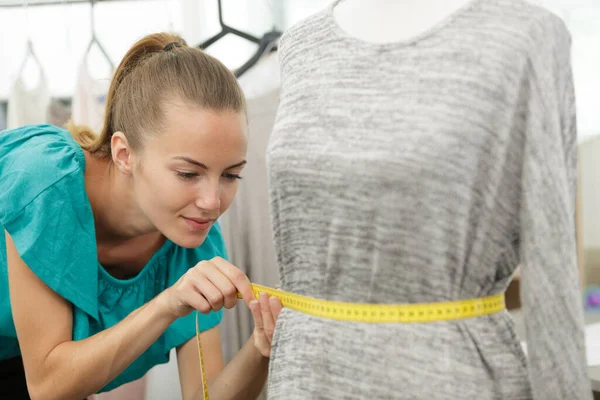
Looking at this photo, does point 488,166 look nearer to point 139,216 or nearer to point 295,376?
point 295,376

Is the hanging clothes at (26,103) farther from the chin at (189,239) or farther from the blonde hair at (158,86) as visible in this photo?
the chin at (189,239)

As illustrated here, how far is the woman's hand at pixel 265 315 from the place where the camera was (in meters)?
0.90

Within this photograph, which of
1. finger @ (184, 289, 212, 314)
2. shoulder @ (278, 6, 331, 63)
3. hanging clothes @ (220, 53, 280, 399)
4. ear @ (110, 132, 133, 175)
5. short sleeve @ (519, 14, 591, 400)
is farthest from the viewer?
hanging clothes @ (220, 53, 280, 399)

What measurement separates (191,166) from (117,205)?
33 centimetres

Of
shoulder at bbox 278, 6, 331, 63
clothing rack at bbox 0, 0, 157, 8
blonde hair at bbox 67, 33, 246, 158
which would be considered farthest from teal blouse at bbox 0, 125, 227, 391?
clothing rack at bbox 0, 0, 157, 8

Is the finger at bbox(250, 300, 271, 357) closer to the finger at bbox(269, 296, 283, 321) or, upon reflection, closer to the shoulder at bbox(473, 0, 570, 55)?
the finger at bbox(269, 296, 283, 321)

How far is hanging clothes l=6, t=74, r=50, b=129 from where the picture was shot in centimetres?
245

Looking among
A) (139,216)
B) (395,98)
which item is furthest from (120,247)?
(395,98)

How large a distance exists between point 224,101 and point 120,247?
0.53m

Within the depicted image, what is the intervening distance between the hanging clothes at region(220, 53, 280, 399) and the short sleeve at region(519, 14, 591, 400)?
1301 millimetres

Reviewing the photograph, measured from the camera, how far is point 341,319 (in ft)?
2.48

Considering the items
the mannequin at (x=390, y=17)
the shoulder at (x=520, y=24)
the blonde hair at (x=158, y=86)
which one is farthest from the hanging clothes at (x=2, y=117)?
the shoulder at (x=520, y=24)

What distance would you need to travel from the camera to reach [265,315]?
934mm

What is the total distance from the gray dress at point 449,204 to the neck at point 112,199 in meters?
0.77
